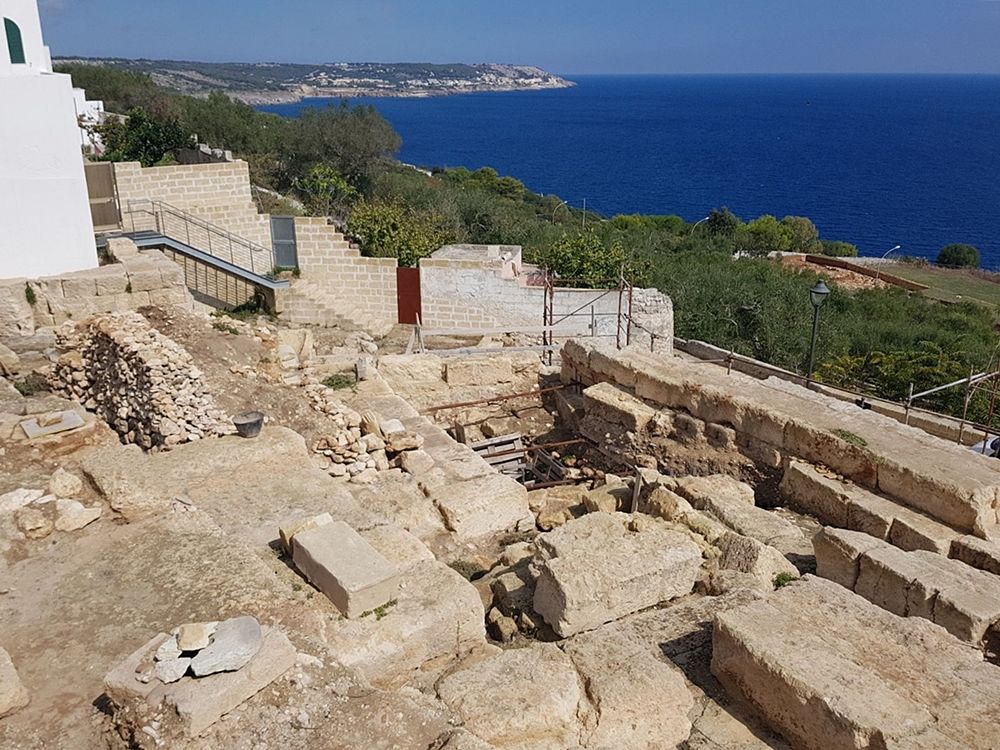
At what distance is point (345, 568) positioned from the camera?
5504mm

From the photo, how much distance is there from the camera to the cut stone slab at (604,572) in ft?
19.1

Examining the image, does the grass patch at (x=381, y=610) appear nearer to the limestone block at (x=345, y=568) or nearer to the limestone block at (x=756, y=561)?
the limestone block at (x=345, y=568)

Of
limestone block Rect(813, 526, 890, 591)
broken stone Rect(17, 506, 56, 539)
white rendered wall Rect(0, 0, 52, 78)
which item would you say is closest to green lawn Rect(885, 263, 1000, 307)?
limestone block Rect(813, 526, 890, 591)

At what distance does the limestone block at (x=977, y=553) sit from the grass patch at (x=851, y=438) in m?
1.43

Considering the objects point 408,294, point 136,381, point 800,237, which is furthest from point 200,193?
point 800,237

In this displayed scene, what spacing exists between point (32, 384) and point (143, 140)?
1922 centimetres

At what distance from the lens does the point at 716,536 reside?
7.20m

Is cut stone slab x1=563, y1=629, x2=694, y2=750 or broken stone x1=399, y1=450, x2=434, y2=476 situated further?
broken stone x1=399, y1=450, x2=434, y2=476

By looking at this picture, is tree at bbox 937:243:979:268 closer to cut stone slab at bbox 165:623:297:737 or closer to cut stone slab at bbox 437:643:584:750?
cut stone slab at bbox 437:643:584:750

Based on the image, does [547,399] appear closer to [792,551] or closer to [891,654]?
[792,551]

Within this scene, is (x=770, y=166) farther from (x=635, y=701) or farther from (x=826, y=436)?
(x=635, y=701)

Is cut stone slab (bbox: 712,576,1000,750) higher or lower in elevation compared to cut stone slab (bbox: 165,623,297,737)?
lower

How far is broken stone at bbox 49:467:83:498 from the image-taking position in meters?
7.09

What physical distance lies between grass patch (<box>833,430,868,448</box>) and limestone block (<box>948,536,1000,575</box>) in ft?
4.68
